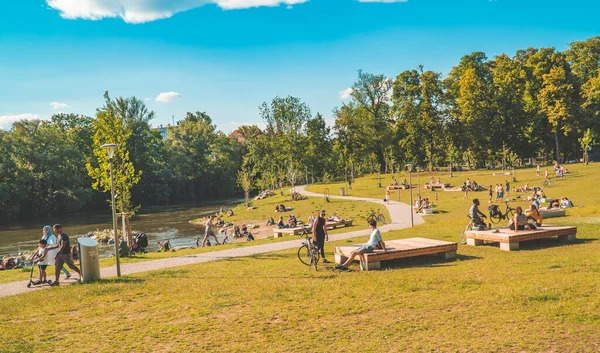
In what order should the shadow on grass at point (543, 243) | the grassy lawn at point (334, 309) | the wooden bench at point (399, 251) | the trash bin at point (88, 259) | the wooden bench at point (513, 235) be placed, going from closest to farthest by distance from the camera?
the grassy lawn at point (334, 309) < the wooden bench at point (399, 251) < the trash bin at point (88, 259) < the wooden bench at point (513, 235) < the shadow on grass at point (543, 243)

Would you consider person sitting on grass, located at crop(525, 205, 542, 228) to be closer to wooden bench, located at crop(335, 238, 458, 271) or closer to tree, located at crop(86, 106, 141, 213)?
wooden bench, located at crop(335, 238, 458, 271)

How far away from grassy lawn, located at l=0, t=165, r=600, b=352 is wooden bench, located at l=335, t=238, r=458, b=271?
14.9 inches

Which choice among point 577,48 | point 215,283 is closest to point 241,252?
point 215,283

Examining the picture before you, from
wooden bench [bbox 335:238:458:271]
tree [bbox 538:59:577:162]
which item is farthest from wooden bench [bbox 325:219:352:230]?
tree [bbox 538:59:577:162]

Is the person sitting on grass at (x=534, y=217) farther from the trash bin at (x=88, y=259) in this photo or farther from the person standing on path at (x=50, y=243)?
the person standing on path at (x=50, y=243)

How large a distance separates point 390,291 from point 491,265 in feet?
12.7

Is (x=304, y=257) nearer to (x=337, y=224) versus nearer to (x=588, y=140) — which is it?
(x=337, y=224)

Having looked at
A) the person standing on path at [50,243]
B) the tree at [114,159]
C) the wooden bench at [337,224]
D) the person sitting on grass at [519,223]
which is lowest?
the wooden bench at [337,224]

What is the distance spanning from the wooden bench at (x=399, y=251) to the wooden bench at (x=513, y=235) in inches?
84.5

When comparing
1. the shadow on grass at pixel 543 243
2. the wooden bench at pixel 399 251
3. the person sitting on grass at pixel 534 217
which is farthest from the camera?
the person sitting on grass at pixel 534 217

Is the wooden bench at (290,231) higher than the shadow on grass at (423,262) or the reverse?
the reverse

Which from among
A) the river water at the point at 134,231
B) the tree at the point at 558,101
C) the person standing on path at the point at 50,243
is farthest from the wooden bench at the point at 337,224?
the tree at the point at 558,101

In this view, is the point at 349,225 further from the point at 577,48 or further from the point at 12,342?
the point at 577,48

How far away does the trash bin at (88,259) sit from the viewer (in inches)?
496
